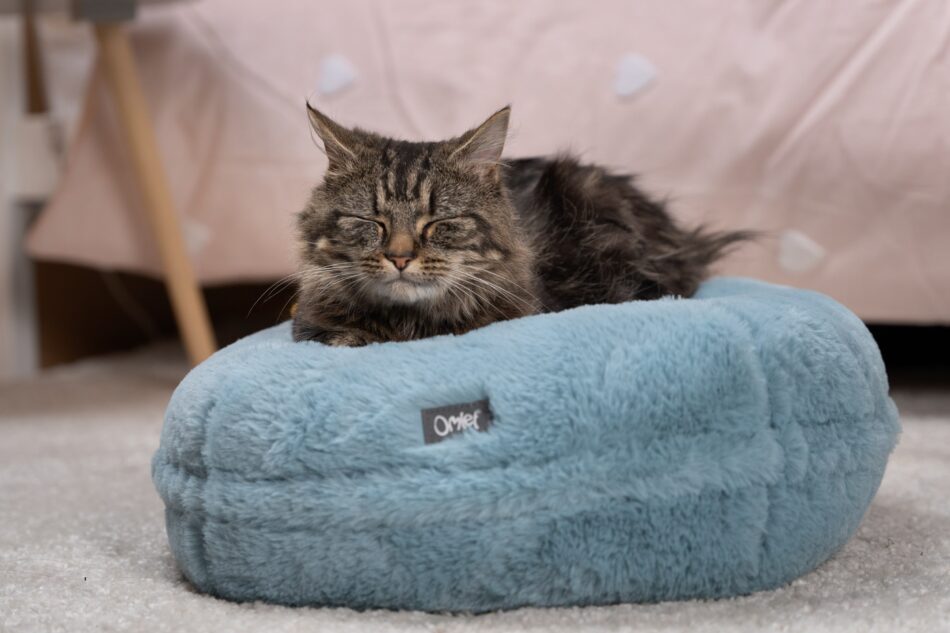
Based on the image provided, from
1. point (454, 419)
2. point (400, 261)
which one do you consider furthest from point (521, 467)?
point (400, 261)

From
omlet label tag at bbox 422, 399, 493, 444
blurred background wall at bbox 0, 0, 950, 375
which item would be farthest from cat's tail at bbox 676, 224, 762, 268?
omlet label tag at bbox 422, 399, 493, 444

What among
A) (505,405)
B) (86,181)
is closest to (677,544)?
(505,405)

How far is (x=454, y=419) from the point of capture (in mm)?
1085

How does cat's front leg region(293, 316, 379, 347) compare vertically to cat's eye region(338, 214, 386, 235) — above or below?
below

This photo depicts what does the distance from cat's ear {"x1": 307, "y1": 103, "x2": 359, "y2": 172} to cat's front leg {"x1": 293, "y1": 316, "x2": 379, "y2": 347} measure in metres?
0.22

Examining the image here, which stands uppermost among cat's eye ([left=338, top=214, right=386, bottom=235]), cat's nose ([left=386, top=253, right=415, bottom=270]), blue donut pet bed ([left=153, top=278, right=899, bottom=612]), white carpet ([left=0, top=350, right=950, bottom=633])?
cat's eye ([left=338, top=214, right=386, bottom=235])

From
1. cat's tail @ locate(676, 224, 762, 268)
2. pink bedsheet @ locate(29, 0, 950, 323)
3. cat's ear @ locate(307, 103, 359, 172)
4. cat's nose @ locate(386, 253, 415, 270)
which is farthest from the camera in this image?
pink bedsheet @ locate(29, 0, 950, 323)

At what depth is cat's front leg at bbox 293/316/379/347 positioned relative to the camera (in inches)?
50.6

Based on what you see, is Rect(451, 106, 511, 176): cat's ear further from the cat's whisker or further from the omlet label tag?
the omlet label tag

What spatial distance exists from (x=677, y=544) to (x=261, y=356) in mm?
512

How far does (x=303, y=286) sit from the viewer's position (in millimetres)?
1373

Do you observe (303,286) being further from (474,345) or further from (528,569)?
(528,569)

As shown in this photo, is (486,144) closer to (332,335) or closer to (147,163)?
(332,335)

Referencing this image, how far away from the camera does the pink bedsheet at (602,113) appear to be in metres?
2.11
